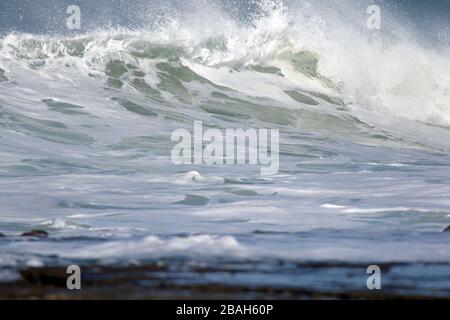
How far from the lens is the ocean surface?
18.0 feet

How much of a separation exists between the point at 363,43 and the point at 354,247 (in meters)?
16.6

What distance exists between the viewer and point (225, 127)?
15.6 metres

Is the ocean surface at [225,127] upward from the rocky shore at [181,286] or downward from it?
upward

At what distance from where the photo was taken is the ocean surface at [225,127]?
547 centimetres

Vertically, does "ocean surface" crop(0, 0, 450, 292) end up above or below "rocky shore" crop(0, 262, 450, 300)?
above

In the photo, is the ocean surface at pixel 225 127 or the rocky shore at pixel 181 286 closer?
the rocky shore at pixel 181 286

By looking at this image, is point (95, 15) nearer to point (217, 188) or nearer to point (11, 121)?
point (11, 121)

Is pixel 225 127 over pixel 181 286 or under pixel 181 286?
over

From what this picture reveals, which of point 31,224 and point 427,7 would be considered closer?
point 31,224

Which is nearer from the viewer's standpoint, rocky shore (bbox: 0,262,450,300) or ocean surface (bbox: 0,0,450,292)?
rocky shore (bbox: 0,262,450,300)

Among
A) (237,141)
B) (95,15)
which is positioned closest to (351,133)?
(237,141)

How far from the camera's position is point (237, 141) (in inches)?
550

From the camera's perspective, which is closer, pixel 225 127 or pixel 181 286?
pixel 181 286
